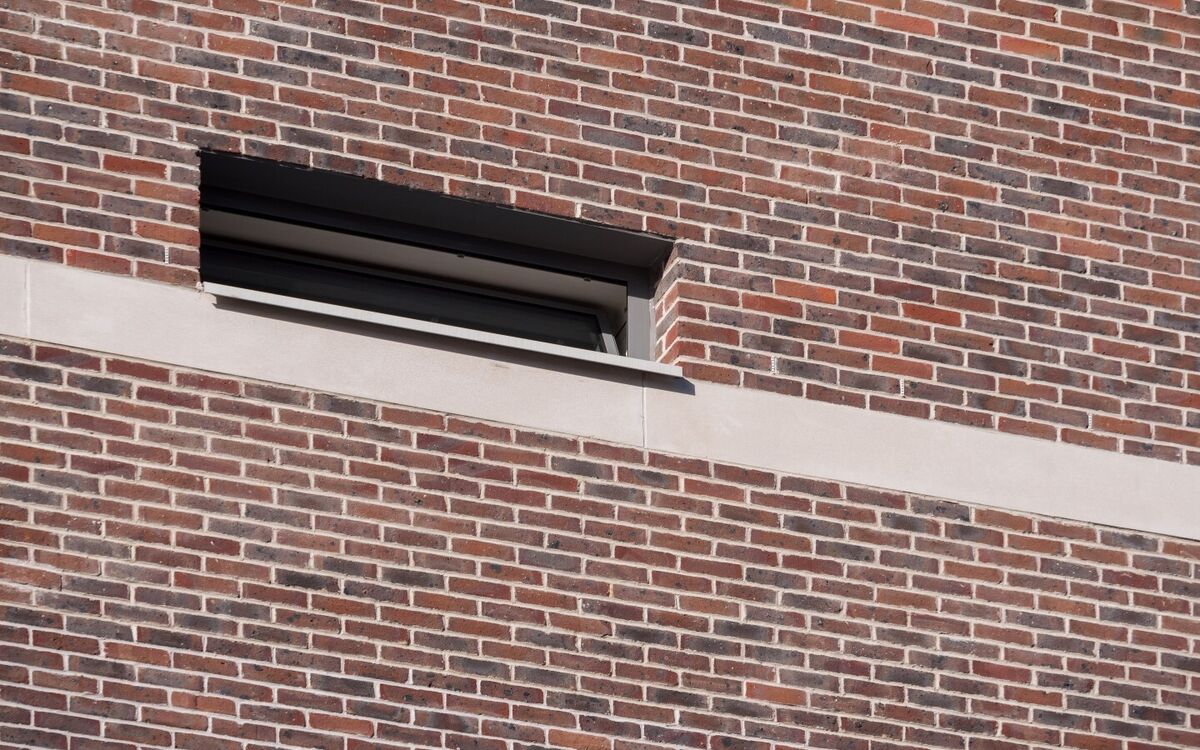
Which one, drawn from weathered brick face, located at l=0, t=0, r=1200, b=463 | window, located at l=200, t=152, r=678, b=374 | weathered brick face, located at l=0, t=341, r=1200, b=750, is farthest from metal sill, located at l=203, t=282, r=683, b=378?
weathered brick face, located at l=0, t=341, r=1200, b=750

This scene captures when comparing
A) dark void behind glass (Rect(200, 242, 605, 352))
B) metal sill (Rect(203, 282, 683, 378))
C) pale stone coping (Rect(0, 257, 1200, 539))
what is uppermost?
dark void behind glass (Rect(200, 242, 605, 352))

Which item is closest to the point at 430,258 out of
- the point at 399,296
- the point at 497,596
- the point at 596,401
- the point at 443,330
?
the point at 399,296

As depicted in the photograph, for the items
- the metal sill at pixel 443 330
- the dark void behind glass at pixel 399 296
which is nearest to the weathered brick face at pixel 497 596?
the metal sill at pixel 443 330

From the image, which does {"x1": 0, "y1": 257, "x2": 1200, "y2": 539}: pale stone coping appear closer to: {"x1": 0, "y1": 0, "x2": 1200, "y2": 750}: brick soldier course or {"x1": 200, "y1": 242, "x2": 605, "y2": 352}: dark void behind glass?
{"x1": 0, "y1": 0, "x2": 1200, "y2": 750}: brick soldier course

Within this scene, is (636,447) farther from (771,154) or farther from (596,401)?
(771,154)

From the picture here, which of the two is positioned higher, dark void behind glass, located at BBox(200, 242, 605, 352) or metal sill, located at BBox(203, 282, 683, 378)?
dark void behind glass, located at BBox(200, 242, 605, 352)

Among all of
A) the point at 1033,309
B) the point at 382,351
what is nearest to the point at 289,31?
the point at 382,351

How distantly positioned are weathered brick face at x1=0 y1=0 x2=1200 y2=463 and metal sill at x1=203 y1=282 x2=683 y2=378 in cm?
19

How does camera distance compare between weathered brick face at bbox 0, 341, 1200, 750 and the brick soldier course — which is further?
the brick soldier course

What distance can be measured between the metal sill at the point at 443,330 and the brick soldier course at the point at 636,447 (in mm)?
210

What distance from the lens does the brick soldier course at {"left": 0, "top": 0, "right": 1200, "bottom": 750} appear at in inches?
336

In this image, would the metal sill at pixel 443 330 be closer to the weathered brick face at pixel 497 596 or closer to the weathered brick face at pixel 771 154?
the weathered brick face at pixel 771 154

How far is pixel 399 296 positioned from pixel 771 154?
1.67 metres

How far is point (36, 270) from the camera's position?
8750mm
